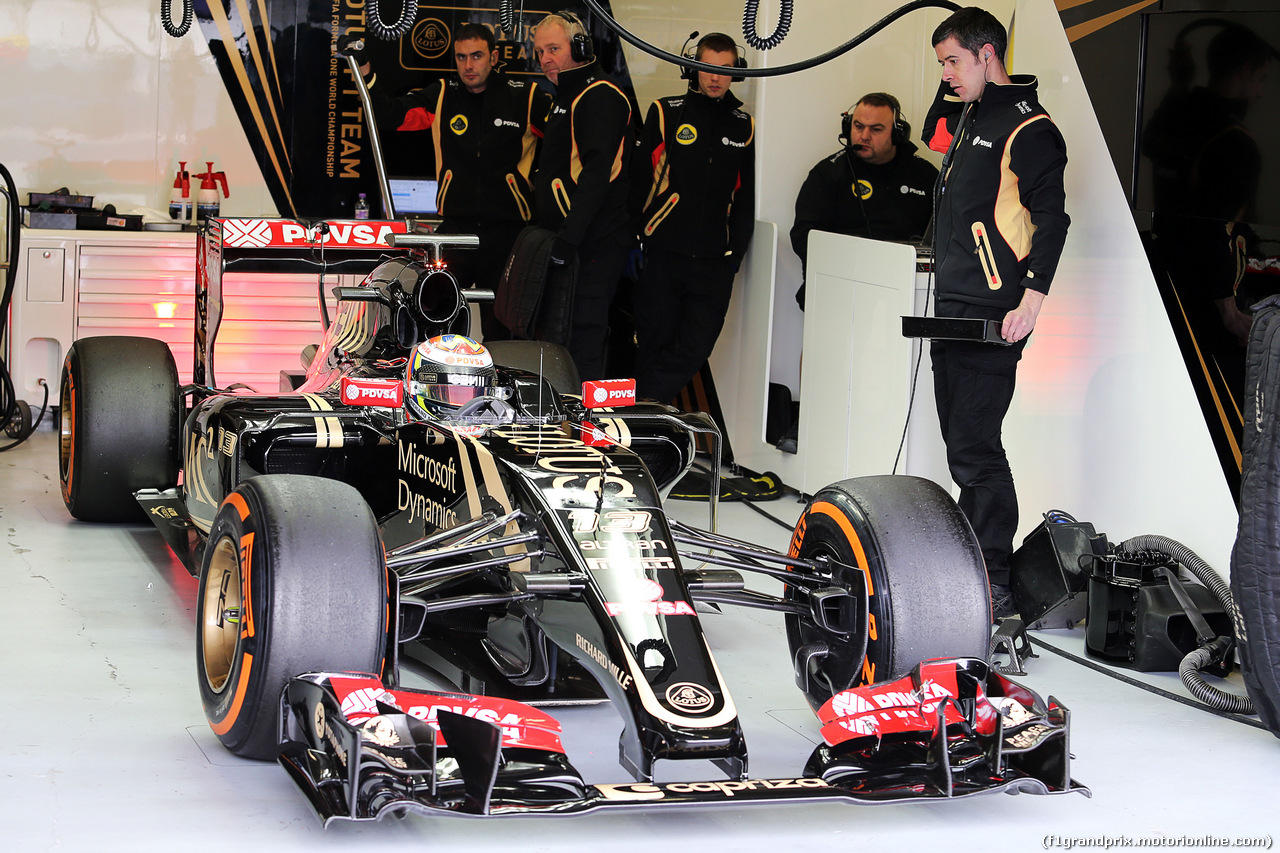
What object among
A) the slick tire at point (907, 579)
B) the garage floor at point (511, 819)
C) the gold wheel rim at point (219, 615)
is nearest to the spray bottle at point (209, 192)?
the garage floor at point (511, 819)

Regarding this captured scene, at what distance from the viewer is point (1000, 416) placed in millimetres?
5031

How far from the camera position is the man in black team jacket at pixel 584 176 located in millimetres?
6832

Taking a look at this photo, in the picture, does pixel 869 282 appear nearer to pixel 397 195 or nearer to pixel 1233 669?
pixel 1233 669

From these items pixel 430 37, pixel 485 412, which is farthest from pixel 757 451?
pixel 430 37

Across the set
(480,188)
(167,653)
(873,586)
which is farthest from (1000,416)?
(480,188)

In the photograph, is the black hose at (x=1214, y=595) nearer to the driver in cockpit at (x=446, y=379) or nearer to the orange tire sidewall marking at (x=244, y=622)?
the driver in cockpit at (x=446, y=379)

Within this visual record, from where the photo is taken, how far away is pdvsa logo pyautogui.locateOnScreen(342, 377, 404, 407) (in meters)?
3.97

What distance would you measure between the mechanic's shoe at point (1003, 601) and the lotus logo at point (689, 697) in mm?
2211

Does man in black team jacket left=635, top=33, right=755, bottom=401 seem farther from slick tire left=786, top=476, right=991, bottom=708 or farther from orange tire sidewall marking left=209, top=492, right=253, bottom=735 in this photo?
orange tire sidewall marking left=209, top=492, right=253, bottom=735

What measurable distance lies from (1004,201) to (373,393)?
227 centimetres

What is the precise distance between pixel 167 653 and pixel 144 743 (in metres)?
0.79

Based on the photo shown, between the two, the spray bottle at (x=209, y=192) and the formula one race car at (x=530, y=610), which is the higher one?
the spray bottle at (x=209, y=192)

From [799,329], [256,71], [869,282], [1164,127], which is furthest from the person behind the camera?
[256,71]

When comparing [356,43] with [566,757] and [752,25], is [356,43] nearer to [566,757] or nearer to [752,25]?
[752,25]
